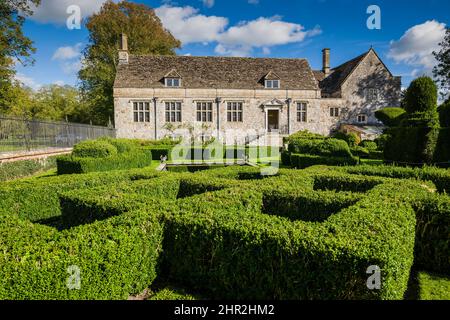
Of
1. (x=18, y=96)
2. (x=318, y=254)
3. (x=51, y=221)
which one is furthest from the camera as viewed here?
(x=18, y=96)

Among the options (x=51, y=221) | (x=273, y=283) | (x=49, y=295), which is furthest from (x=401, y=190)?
(x=51, y=221)

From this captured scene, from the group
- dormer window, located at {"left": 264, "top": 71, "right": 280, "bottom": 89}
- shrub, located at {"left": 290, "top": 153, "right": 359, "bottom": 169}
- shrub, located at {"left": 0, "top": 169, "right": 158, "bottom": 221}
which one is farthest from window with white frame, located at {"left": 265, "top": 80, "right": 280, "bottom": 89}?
shrub, located at {"left": 0, "top": 169, "right": 158, "bottom": 221}

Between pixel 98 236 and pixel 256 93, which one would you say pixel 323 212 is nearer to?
pixel 98 236

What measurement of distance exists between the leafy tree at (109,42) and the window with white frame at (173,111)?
35.6 feet

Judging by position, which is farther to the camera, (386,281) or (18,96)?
(18,96)

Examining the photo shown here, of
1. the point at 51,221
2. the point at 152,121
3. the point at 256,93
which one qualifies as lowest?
the point at 51,221

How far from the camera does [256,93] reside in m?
32.8

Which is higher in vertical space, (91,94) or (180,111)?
(91,94)

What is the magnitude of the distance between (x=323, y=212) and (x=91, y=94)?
41.5 m

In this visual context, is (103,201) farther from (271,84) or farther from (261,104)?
(271,84)

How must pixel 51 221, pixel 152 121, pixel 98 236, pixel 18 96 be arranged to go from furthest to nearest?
pixel 152 121 < pixel 18 96 < pixel 51 221 < pixel 98 236

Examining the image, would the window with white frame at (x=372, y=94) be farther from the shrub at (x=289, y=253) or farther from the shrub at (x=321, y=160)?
the shrub at (x=289, y=253)

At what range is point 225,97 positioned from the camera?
32438mm

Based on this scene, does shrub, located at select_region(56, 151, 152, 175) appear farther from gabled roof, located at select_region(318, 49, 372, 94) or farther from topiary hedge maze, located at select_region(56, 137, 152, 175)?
gabled roof, located at select_region(318, 49, 372, 94)
